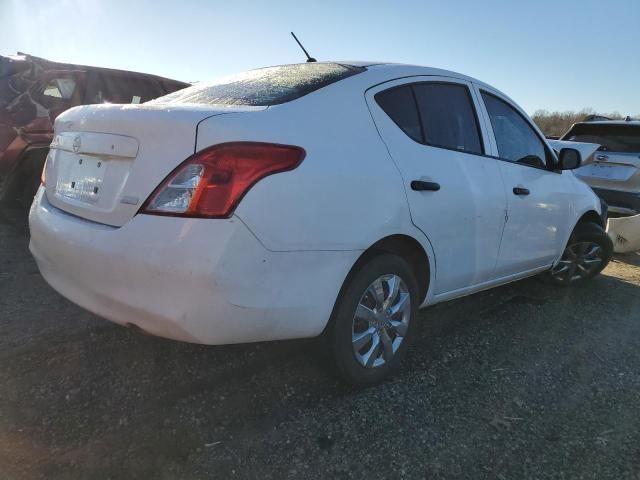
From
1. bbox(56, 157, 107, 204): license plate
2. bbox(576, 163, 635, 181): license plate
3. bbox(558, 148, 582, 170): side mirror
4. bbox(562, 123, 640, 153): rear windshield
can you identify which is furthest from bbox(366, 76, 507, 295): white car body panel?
bbox(562, 123, 640, 153): rear windshield

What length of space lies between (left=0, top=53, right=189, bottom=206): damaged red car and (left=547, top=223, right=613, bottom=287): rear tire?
5.09 meters

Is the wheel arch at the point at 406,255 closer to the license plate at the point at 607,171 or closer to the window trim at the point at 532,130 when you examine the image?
the window trim at the point at 532,130

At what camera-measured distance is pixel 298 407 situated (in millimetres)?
2590

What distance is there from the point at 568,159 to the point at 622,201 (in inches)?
146

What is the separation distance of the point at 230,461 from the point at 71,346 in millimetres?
1412

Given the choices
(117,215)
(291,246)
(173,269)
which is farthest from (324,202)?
(117,215)

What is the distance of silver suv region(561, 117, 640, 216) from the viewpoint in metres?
7.06

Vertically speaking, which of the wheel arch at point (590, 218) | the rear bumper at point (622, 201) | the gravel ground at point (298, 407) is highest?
the wheel arch at point (590, 218)

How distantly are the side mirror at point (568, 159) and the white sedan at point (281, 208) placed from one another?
1.04 meters

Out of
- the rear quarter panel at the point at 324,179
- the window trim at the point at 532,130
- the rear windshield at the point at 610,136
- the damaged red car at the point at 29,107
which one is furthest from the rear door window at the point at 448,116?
the rear windshield at the point at 610,136

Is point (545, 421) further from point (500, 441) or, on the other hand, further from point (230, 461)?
point (230, 461)

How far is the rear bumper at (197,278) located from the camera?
78.2 inches

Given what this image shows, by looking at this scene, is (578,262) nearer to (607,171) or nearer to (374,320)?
(374,320)

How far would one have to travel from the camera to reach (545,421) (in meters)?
2.62
